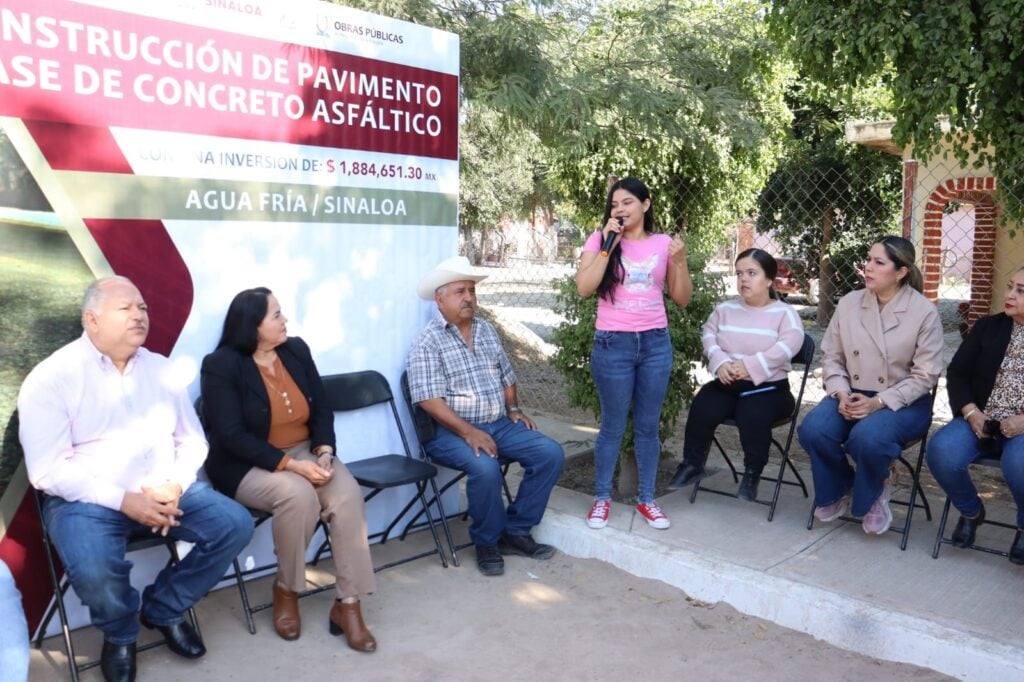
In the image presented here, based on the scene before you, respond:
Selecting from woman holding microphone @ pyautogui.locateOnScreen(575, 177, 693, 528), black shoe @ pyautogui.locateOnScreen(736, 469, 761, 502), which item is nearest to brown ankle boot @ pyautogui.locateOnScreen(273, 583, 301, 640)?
woman holding microphone @ pyautogui.locateOnScreen(575, 177, 693, 528)

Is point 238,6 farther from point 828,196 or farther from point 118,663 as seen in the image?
point 828,196

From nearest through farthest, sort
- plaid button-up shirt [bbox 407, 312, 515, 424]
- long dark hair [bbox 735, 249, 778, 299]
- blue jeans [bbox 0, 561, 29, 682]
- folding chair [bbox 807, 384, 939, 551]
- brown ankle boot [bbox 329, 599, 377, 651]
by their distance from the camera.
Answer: blue jeans [bbox 0, 561, 29, 682]
brown ankle boot [bbox 329, 599, 377, 651]
folding chair [bbox 807, 384, 939, 551]
plaid button-up shirt [bbox 407, 312, 515, 424]
long dark hair [bbox 735, 249, 778, 299]

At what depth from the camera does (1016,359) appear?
4.09 metres

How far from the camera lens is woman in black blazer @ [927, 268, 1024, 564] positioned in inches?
157

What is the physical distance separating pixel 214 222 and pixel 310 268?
535 mm

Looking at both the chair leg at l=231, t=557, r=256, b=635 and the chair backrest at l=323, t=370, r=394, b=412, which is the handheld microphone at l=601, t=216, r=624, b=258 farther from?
the chair leg at l=231, t=557, r=256, b=635

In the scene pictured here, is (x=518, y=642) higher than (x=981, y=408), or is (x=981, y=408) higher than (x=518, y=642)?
(x=981, y=408)

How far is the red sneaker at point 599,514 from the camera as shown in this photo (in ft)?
15.1

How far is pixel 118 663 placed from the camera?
3.27 meters

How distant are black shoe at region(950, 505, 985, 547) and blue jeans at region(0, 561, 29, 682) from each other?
3.83 m

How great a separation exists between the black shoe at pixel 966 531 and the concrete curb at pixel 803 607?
2.67 ft

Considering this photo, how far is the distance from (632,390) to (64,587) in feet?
8.95

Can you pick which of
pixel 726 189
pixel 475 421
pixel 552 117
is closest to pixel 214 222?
pixel 475 421

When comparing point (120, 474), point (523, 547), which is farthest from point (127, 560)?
point (523, 547)
